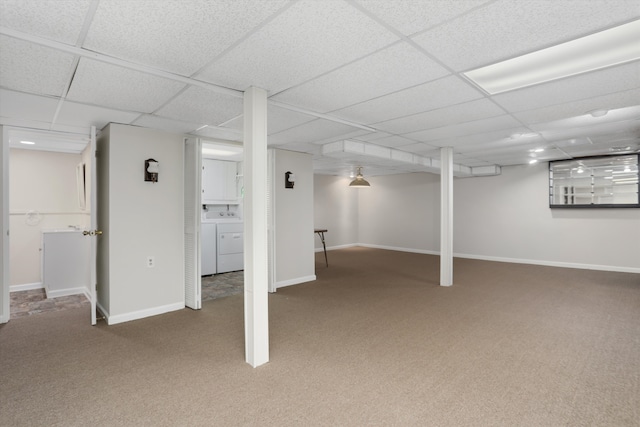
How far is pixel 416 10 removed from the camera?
1.61 metres

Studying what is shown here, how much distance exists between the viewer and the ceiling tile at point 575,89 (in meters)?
2.40

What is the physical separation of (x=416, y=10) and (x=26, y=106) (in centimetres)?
334

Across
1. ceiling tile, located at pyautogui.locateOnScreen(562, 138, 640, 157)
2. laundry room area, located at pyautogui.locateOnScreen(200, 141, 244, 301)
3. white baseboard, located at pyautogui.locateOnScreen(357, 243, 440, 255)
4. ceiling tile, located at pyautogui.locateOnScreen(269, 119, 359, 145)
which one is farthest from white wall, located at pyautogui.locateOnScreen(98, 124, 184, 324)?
→ white baseboard, located at pyautogui.locateOnScreen(357, 243, 440, 255)

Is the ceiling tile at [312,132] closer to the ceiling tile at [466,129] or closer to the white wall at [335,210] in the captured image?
the ceiling tile at [466,129]

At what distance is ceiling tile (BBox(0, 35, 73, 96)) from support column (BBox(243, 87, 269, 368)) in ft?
3.94

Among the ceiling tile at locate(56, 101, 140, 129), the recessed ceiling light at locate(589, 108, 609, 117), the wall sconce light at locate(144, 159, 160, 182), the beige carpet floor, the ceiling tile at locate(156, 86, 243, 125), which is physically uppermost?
the recessed ceiling light at locate(589, 108, 609, 117)

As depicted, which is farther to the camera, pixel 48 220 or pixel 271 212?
pixel 48 220

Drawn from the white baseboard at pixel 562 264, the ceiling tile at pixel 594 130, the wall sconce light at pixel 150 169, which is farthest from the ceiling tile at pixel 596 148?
the wall sconce light at pixel 150 169

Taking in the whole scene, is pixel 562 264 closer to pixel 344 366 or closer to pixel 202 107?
pixel 344 366

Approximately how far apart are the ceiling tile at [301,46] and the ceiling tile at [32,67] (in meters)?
0.90

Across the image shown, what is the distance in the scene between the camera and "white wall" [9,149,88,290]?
16.2 feet

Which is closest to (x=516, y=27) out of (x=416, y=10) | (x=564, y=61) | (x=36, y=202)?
(x=416, y=10)

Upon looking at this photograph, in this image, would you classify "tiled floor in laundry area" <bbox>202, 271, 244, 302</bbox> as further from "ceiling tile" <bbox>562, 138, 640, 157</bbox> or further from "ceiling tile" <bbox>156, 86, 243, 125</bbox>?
"ceiling tile" <bbox>562, 138, 640, 157</bbox>

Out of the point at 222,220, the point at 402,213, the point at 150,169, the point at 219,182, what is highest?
the point at 219,182
